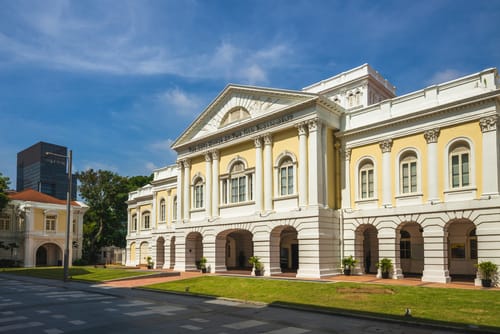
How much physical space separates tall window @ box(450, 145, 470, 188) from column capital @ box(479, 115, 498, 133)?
142cm

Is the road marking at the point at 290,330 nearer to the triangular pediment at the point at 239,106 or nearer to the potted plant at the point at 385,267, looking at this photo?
the potted plant at the point at 385,267

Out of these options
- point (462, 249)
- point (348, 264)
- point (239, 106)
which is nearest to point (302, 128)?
point (239, 106)

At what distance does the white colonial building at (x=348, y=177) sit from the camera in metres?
24.0

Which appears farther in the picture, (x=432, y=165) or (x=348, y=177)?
(x=348, y=177)

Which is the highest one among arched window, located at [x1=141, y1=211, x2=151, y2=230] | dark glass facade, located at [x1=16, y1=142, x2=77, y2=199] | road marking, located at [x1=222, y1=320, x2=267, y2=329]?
dark glass facade, located at [x1=16, y1=142, x2=77, y2=199]

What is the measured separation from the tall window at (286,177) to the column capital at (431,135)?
8.39 m

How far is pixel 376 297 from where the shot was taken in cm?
1830

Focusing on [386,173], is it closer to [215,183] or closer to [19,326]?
[215,183]

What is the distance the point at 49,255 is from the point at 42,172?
329ft

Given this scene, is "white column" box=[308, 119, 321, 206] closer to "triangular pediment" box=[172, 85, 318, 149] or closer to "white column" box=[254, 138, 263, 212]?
"triangular pediment" box=[172, 85, 318, 149]

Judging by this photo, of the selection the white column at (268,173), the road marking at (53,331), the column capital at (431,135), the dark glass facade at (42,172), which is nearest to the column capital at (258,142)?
the white column at (268,173)

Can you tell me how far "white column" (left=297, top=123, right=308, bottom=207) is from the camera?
28.4 m

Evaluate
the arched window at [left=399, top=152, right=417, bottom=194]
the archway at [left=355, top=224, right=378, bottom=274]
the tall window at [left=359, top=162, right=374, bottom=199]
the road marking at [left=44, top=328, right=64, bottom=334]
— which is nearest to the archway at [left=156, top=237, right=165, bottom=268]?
the archway at [left=355, top=224, right=378, bottom=274]

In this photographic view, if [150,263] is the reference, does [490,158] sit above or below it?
above
